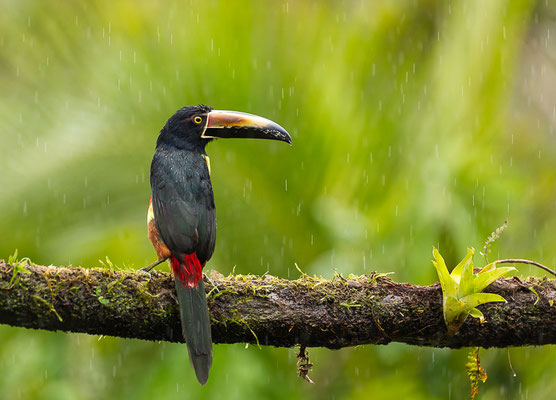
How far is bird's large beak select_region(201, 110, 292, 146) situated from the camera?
3.94m

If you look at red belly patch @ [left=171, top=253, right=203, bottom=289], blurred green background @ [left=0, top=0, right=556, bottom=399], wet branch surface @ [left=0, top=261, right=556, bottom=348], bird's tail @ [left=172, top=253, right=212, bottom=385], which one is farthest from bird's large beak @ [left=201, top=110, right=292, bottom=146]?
bird's tail @ [left=172, top=253, right=212, bottom=385]

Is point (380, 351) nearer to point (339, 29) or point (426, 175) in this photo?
point (426, 175)

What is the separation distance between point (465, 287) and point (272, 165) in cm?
199

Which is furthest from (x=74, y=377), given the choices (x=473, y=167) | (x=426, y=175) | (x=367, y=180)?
(x=473, y=167)

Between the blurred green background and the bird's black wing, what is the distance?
80 cm

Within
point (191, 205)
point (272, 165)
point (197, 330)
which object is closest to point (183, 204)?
point (191, 205)

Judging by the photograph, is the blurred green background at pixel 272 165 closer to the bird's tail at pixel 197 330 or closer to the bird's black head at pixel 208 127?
the bird's black head at pixel 208 127

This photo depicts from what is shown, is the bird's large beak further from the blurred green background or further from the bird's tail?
the bird's tail

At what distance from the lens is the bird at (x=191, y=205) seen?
2.82 meters

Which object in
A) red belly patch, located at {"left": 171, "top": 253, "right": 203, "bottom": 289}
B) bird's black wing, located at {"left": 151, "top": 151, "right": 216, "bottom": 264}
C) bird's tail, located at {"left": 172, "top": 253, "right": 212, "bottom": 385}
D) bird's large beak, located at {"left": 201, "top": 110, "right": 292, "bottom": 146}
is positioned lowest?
bird's tail, located at {"left": 172, "top": 253, "right": 212, "bottom": 385}

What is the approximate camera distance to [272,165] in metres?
4.61

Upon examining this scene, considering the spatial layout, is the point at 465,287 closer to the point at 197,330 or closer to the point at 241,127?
the point at 197,330

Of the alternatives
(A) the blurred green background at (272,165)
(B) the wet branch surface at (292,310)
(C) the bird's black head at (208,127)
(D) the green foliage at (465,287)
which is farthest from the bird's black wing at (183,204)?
(D) the green foliage at (465,287)

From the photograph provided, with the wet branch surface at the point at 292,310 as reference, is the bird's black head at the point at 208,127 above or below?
above
